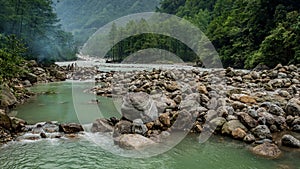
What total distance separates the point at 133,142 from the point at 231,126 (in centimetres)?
256

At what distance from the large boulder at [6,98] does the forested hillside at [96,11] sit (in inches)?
4027

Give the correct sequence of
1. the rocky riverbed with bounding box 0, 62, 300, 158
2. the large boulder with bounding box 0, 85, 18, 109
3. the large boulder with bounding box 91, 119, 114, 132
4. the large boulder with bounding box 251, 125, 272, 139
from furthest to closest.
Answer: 1. the large boulder with bounding box 0, 85, 18, 109
2. the large boulder with bounding box 91, 119, 114, 132
3. the large boulder with bounding box 251, 125, 272, 139
4. the rocky riverbed with bounding box 0, 62, 300, 158

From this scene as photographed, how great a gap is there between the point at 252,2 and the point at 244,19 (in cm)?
272

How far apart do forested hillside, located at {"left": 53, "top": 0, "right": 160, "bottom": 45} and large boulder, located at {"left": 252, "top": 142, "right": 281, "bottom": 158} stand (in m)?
108

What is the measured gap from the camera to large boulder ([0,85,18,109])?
10438 millimetres

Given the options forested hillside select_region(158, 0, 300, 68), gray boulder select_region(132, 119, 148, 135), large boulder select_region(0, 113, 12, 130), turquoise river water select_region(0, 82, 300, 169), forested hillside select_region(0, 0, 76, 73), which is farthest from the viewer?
forested hillside select_region(0, 0, 76, 73)

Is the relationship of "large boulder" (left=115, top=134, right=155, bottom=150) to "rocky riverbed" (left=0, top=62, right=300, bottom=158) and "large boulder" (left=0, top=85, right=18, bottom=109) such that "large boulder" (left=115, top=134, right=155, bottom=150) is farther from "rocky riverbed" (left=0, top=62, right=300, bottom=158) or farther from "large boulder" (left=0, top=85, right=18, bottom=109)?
"large boulder" (left=0, top=85, right=18, bottom=109)

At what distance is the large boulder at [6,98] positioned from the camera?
10438mm

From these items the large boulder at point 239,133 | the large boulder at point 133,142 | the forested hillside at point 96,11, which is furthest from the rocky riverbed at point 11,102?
the forested hillside at point 96,11

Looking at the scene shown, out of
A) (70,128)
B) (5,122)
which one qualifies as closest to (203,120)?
(70,128)

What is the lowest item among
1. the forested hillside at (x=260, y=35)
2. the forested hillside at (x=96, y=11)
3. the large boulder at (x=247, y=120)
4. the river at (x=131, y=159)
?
the river at (x=131, y=159)

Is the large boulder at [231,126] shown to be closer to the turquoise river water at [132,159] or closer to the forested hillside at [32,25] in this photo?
the turquoise river water at [132,159]

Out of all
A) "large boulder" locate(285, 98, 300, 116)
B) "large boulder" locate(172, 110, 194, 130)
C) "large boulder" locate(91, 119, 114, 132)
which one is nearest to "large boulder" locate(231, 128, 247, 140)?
"large boulder" locate(172, 110, 194, 130)

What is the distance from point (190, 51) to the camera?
156ft
